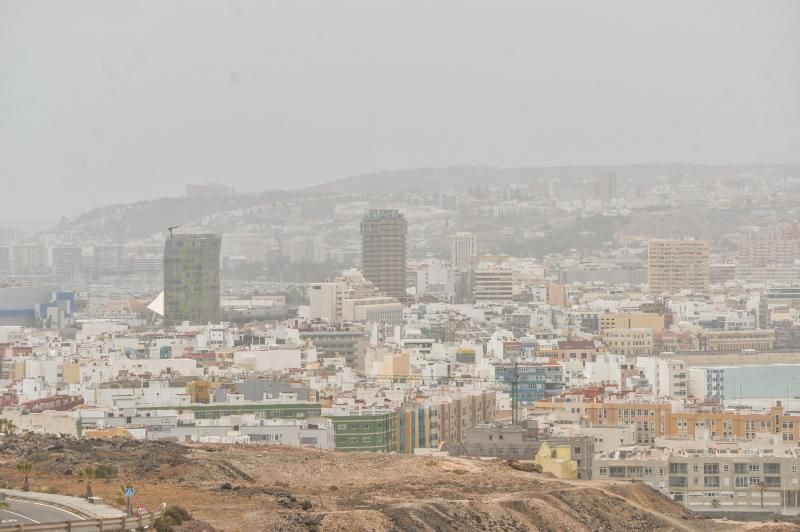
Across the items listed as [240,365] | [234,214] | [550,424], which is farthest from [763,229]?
[550,424]

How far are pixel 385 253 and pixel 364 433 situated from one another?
232 ft

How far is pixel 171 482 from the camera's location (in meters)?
20.2

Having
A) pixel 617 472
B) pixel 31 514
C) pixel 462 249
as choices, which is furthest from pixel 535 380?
pixel 462 249

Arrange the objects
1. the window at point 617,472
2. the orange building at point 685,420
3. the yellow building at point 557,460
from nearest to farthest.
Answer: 1. the yellow building at point 557,460
2. the window at point 617,472
3. the orange building at point 685,420

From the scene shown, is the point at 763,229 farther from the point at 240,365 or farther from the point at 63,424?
the point at 63,424

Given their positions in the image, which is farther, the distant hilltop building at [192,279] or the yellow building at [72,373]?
the distant hilltop building at [192,279]

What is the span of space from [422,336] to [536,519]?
176 ft

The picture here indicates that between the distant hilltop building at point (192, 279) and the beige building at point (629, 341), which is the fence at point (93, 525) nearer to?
the beige building at point (629, 341)

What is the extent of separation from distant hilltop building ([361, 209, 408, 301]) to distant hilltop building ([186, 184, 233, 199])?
4641 centimetres

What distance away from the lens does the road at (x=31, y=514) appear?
53.2 feet

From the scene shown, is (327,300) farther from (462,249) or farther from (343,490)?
(343,490)

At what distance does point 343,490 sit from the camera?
2034 cm

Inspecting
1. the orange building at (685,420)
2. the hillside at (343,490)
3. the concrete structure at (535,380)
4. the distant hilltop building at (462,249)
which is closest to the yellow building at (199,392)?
the orange building at (685,420)

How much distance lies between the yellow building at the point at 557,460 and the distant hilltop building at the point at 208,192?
122 meters
